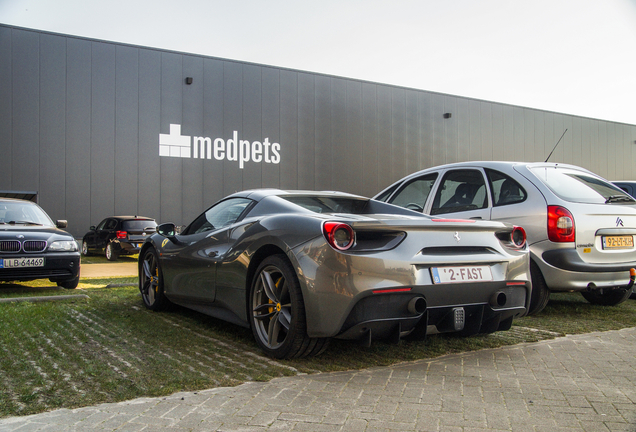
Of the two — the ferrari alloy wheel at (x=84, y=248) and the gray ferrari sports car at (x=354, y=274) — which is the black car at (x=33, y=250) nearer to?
the gray ferrari sports car at (x=354, y=274)

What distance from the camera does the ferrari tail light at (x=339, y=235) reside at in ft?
10.4

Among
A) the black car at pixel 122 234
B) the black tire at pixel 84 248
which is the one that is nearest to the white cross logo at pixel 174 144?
the black car at pixel 122 234

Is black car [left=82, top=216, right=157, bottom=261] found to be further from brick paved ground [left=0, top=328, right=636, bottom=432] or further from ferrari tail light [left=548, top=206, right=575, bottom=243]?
brick paved ground [left=0, top=328, right=636, bottom=432]

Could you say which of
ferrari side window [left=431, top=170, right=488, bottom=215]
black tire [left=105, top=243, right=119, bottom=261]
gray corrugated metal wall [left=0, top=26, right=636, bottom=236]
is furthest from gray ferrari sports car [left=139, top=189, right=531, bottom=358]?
gray corrugated metal wall [left=0, top=26, right=636, bottom=236]

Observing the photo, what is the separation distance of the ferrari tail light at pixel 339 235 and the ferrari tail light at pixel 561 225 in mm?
2612

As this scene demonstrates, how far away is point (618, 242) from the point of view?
512 cm

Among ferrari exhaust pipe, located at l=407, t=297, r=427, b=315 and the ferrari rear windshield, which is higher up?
the ferrari rear windshield

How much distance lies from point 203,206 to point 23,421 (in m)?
16.5

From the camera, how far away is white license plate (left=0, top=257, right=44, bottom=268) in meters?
6.97

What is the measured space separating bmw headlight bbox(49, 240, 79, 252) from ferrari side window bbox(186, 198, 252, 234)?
3.32m

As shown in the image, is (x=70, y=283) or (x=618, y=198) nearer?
(x=618, y=198)

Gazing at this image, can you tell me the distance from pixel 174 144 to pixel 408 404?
1695 cm

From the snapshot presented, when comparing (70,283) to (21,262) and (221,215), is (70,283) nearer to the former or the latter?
(21,262)

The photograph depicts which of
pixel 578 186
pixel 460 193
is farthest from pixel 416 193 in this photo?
pixel 578 186
